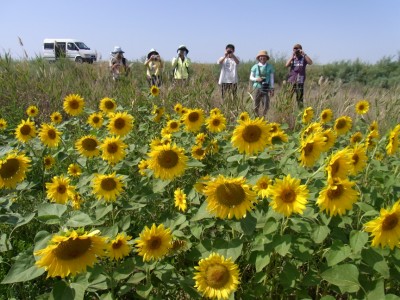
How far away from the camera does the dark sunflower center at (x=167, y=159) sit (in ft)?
7.55

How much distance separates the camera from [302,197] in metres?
1.72

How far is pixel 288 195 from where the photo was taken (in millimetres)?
1734

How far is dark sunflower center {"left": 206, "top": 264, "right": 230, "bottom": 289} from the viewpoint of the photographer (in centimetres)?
164

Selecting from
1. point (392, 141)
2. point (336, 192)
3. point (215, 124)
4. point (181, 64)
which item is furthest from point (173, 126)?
point (181, 64)

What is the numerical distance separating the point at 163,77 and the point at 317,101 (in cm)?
273

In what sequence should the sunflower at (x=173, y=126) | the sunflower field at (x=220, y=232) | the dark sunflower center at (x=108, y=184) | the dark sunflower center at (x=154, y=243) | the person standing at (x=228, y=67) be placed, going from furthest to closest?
the person standing at (x=228, y=67), the sunflower at (x=173, y=126), the dark sunflower center at (x=108, y=184), the dark sunflower center at (x=154, y=243), the sunflower field at (x=220, y=232)

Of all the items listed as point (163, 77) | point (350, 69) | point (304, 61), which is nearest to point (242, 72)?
point (350, 69)

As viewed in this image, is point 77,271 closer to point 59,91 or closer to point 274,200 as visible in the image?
point 274,200

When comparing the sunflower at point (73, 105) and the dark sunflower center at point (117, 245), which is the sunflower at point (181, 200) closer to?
the dark sunflower center at point (117, 245)

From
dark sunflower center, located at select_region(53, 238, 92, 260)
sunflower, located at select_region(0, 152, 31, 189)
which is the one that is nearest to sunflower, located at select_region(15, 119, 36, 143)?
sunflower, located at select_region(0, 152, 31, 189)

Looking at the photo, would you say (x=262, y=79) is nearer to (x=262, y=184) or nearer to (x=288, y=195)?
(x=262, y=184)

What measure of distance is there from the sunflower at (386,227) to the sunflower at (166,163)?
1157 millimetres

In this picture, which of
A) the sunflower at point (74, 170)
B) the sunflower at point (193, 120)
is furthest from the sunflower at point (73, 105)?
the sunflower at point (193, 120)

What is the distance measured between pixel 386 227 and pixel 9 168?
222 cm
